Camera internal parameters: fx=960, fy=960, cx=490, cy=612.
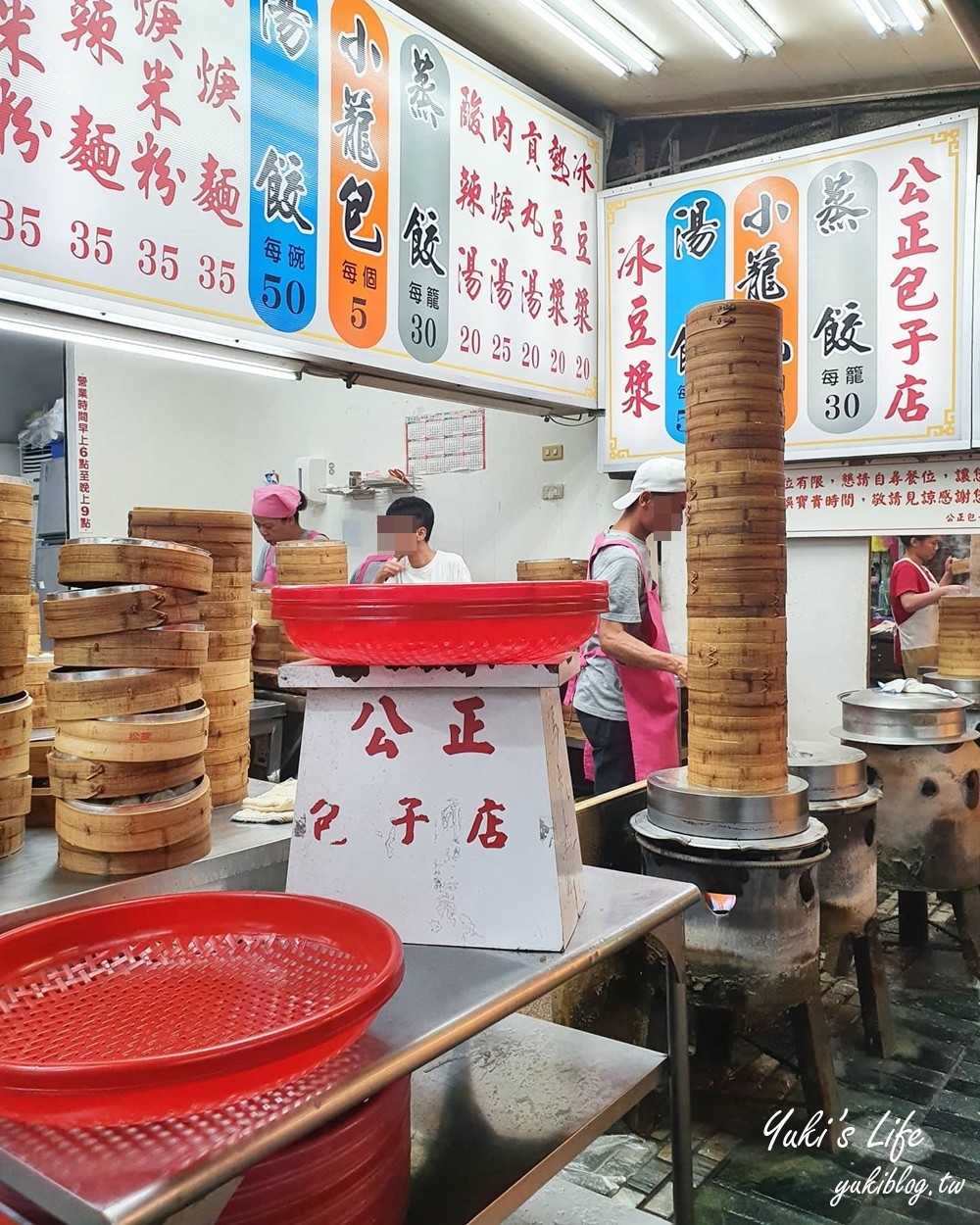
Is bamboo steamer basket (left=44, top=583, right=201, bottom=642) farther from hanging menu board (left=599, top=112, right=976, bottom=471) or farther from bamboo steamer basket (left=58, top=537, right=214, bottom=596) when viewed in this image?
hanging menu board (left=599, top=112, right=976, bottom=471)

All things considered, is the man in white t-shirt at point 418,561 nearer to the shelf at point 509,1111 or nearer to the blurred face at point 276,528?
the blurred face at point 276,528

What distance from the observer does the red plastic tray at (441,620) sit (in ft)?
4.30

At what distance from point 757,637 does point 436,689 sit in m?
1.28

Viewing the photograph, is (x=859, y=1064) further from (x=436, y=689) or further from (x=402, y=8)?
(x=402, y=8)

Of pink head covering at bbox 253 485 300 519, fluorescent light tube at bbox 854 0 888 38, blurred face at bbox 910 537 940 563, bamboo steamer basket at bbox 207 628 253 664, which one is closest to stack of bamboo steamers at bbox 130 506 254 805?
bamboo steamer basket at bbox 207 628 253 664

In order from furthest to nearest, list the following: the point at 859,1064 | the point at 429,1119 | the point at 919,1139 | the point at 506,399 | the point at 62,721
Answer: the point at 506,399, the point at 859,1064, the point at 919,1139, the point at 62,721, the point at 429,1119

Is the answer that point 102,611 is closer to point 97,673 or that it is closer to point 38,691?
point 97,673

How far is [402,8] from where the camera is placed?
4422 mm

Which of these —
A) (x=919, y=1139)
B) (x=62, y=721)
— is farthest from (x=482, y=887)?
(x=919, y=1139)

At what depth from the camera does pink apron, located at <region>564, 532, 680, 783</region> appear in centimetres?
360

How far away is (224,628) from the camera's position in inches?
86.0

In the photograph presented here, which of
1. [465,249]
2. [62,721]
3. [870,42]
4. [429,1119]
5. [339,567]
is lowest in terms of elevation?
[429,1119]

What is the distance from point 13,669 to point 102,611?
0.24 meters

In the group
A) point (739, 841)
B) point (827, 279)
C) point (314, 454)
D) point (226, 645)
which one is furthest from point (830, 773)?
point (314, 454)
